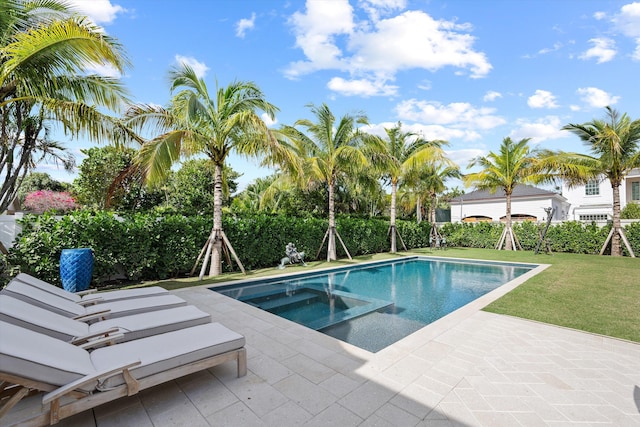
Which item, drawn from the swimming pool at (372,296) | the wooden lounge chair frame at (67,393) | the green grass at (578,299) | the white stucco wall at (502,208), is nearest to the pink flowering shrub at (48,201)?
the green grass at (578,299)

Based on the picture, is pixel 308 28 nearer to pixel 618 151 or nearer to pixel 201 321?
pixel 201 321

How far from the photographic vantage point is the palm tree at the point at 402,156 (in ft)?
50.1

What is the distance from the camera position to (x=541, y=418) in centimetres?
253

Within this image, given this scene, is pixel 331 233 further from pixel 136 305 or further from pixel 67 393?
pixel 67 393

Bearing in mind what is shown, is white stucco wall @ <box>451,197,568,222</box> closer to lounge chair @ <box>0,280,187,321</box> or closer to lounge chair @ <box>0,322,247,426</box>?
lounge chair @ <box>0,280,187,321</box>

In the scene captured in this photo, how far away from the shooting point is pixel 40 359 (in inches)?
85.8

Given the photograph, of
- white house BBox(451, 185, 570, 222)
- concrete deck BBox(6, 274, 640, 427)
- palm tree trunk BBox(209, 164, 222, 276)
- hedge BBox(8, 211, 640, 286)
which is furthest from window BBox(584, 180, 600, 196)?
palm tree trunk BBox(209, 164, 222, 276)

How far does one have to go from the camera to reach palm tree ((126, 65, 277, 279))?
8.10 meters

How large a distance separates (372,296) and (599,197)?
32454mm

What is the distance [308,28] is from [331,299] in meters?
9.44

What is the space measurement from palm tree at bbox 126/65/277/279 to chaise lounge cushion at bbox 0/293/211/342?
5232 millimetres

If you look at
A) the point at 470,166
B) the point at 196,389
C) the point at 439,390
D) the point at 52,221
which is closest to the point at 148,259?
the point at 52,221

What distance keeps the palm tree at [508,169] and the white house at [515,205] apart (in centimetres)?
1022

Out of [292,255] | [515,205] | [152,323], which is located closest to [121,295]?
[152,323]
